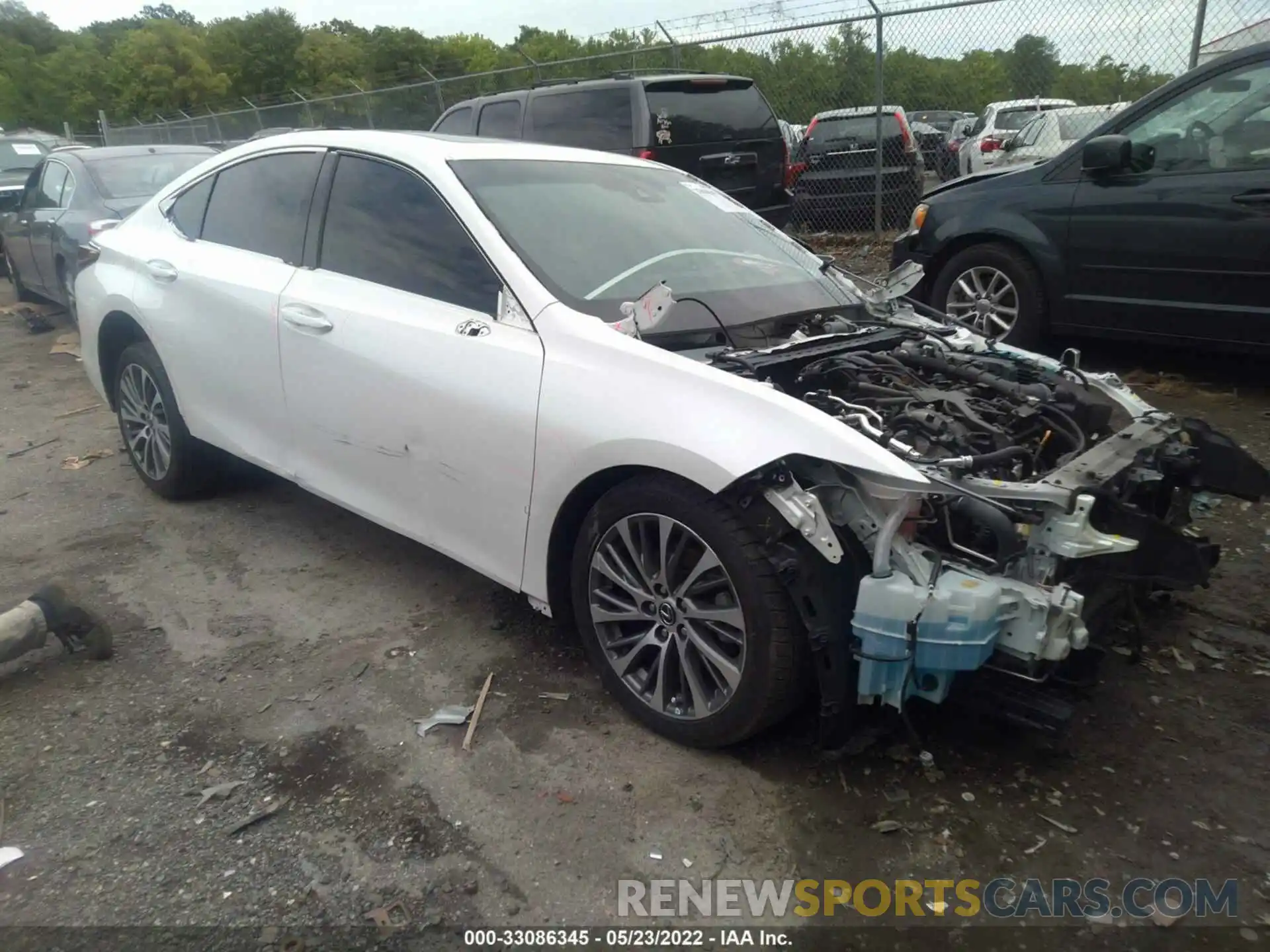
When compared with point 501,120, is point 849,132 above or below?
above

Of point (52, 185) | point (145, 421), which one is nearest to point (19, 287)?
point (52, 185)

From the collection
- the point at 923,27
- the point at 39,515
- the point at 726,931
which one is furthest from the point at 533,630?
the point at 923,27

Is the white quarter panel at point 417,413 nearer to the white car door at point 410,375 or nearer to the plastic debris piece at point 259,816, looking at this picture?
the white car door at point 410,375

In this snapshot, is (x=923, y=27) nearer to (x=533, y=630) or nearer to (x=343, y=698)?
(x=533, y=630)

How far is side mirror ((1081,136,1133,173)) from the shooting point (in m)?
5.53

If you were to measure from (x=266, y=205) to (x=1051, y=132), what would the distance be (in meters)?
9.64

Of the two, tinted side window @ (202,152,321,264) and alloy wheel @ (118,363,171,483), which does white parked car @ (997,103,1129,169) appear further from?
alloy wheel @ (118,363,171,483)

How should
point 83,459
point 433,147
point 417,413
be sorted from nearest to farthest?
point 417,413
point 433,147
point 83,459

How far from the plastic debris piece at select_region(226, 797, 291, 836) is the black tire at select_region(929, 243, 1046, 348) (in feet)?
16.7

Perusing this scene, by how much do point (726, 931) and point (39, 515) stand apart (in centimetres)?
435

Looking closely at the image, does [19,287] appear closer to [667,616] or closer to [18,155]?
[18,155]

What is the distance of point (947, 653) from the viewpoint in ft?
7.85

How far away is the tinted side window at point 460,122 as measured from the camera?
9.44 m

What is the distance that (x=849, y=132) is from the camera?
36.3 feet
